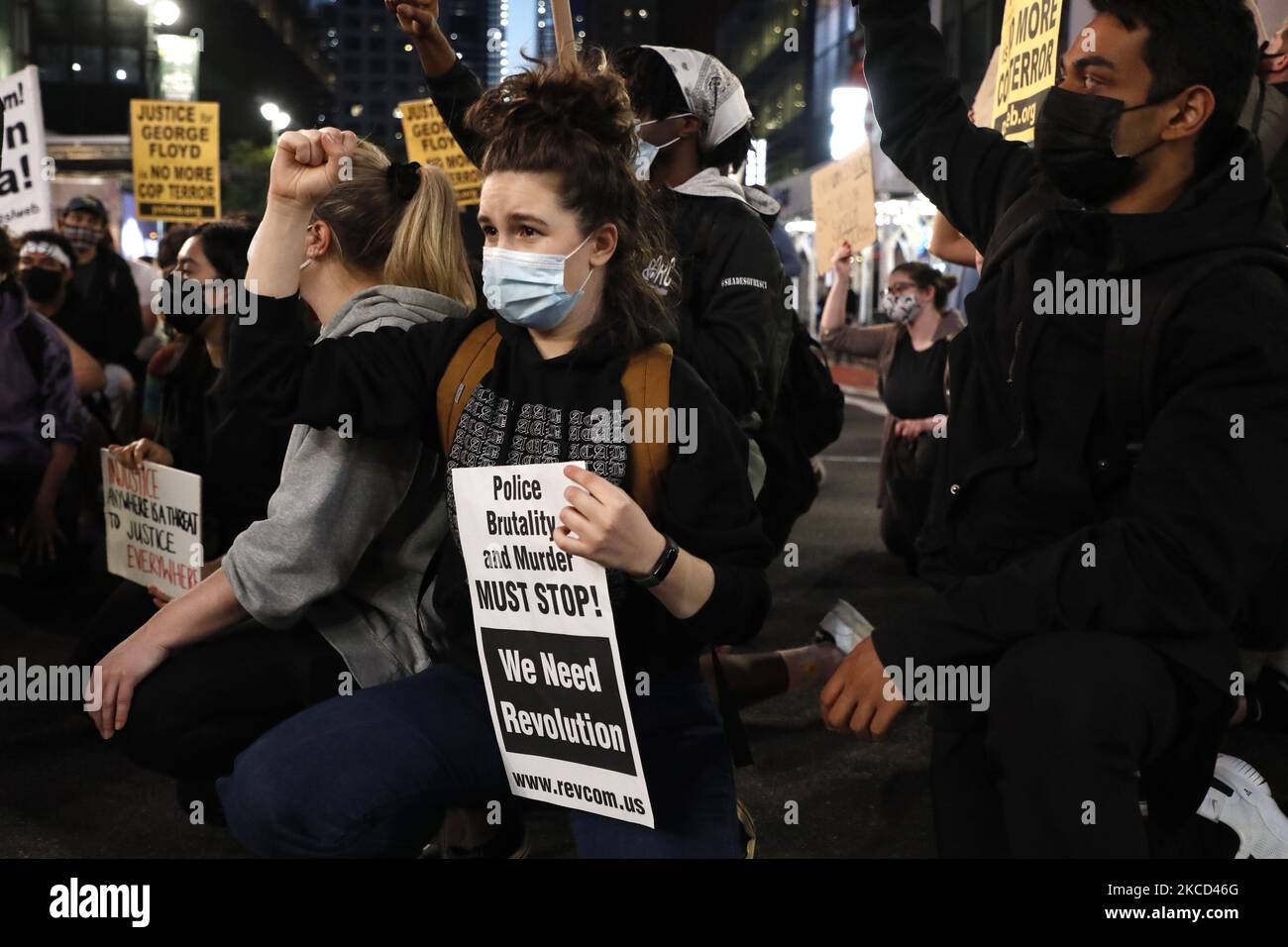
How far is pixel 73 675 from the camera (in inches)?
184

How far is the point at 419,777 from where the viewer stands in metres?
2.55

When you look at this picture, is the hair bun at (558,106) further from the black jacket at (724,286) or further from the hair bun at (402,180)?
the black jacket at (724,286)

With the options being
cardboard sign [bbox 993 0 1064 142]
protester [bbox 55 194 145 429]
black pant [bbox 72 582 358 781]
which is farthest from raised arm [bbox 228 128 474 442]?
protester [bbox 55 194 145 429]

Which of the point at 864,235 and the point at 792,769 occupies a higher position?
the point at 864,235

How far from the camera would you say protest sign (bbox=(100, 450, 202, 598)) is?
408 cm

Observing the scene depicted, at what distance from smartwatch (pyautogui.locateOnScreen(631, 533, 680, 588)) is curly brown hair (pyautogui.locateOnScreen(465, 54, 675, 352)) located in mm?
485

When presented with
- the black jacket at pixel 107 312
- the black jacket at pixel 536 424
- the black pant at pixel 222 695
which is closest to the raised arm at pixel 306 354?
the black jacket at pixel 536 424

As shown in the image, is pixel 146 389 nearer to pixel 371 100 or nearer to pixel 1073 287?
pixel 1073 287

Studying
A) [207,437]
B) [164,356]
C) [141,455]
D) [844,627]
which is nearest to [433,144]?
[164,356]

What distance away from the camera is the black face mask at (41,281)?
764 cm

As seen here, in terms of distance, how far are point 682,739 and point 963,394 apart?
90cm

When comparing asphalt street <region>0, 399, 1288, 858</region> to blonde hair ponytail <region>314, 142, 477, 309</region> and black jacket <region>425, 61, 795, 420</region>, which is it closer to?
black jacket <region>425, 61, 795, 420</region>

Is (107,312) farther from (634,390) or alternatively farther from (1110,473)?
(1110,473)
